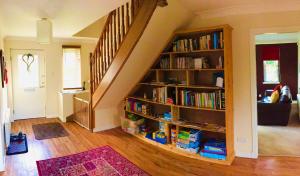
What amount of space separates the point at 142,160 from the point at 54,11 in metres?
2.60

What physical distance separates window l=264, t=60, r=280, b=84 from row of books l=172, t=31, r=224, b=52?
620 centimetres

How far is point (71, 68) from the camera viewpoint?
6.54m

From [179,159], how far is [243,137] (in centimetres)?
103

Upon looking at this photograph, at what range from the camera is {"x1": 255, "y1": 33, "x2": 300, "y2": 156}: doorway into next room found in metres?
3.97

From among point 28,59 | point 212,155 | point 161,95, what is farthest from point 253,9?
point 28,59

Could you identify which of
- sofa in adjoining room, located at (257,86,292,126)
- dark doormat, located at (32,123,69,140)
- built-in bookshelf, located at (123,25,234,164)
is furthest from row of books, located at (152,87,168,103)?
sofa in adjoining room, located at (257,86,292,126)

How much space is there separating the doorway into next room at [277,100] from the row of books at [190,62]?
130 cm

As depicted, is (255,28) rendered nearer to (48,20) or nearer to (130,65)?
(130,65)

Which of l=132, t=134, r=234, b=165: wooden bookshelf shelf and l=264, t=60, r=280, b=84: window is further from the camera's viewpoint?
l=264, t=60, r=280, b=84: window

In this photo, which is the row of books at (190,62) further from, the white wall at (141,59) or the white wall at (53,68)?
the white wall at (53,68)

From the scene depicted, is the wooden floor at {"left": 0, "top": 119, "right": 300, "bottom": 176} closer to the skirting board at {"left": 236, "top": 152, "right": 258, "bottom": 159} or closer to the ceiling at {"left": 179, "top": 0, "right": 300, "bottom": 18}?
the skirting board at {"left": 236, "top": 152, "right": 258, "bottom": 159}

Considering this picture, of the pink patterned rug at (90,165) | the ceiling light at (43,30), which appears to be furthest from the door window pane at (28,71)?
the pink patterned rug at (90,165)

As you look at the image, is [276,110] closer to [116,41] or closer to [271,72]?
[116,41]

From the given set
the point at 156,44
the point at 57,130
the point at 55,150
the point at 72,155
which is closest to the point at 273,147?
the point at 156,44
